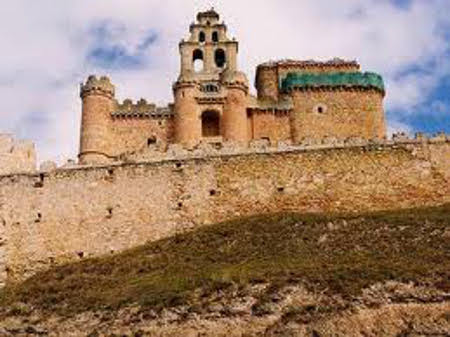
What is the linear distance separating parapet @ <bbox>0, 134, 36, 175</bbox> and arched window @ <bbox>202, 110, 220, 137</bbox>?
1149 centimetres

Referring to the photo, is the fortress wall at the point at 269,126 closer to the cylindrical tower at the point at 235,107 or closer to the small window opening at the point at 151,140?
the cylindrical tower at the point at 235,107

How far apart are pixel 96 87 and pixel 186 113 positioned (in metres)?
5.30

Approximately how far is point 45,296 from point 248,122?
71.2ft

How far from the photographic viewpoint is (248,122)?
169 ft

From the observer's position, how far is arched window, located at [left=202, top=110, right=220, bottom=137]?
51531mm

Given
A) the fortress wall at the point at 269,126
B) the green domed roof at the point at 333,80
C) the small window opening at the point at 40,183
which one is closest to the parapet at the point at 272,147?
the small window opening at the point at 40,183

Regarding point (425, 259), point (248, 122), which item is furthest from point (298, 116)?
point (425, 259)

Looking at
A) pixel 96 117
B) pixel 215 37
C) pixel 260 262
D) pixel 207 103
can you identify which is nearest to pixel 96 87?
pixel 96 117

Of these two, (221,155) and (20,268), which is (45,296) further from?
(221,155)

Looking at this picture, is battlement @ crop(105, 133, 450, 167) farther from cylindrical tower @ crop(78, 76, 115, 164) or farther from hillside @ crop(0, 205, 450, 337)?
cylindrical tower @ crop(78, 76, 115, 164)

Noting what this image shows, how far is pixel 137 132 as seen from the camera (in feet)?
169

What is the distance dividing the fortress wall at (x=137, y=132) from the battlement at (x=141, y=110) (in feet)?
0.76

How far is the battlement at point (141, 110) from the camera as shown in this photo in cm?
5181

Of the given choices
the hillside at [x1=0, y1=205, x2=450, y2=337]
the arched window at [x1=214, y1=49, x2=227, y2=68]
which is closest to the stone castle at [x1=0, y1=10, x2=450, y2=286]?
the hillside at [x1=0, y1=205, x2=450, y2=337]
